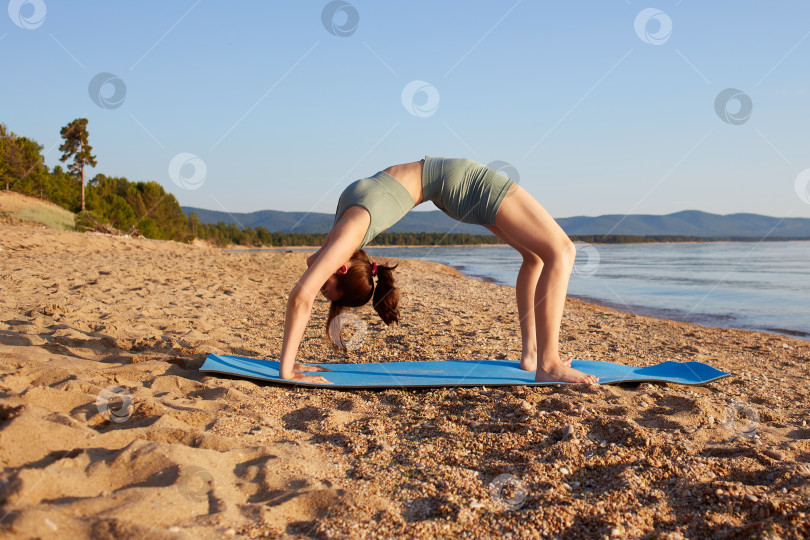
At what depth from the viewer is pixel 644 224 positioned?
400 ft

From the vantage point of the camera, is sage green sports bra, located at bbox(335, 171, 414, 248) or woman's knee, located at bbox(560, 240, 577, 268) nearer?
sage green sports bra, located at bbox(335, 171, 414, 248)

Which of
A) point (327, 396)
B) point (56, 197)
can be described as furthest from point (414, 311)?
point (56, 197)

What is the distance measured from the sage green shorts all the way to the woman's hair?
1.91 ft

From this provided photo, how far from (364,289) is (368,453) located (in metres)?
1.29

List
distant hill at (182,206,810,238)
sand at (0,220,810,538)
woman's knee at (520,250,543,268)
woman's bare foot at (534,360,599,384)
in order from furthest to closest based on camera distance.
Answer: distant hill at (182,206,810,238)
woman's knee at (520,250,543,268)
woman's bare foot at (534,360,599,384)
sand at (0,220,810,538)

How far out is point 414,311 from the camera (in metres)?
6.16

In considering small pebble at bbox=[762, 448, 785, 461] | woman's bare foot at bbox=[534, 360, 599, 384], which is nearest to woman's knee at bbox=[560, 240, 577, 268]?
woman's bare foot at bbox=[534, 360, 599, 384]

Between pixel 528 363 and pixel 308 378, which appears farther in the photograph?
pixel 528 363

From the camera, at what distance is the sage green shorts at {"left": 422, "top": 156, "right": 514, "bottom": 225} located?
2.80 metres

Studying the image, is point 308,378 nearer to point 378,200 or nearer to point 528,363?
point 378,200

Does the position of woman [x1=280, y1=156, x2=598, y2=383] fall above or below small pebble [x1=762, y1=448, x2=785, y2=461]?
above

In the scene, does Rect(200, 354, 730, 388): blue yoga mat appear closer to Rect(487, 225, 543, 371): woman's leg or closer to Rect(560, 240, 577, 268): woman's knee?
Rect(487, 225, 543, 371): woman's leg

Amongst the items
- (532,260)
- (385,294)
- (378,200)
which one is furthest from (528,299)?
(378,200)

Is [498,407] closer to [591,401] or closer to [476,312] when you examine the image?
[591,401]
